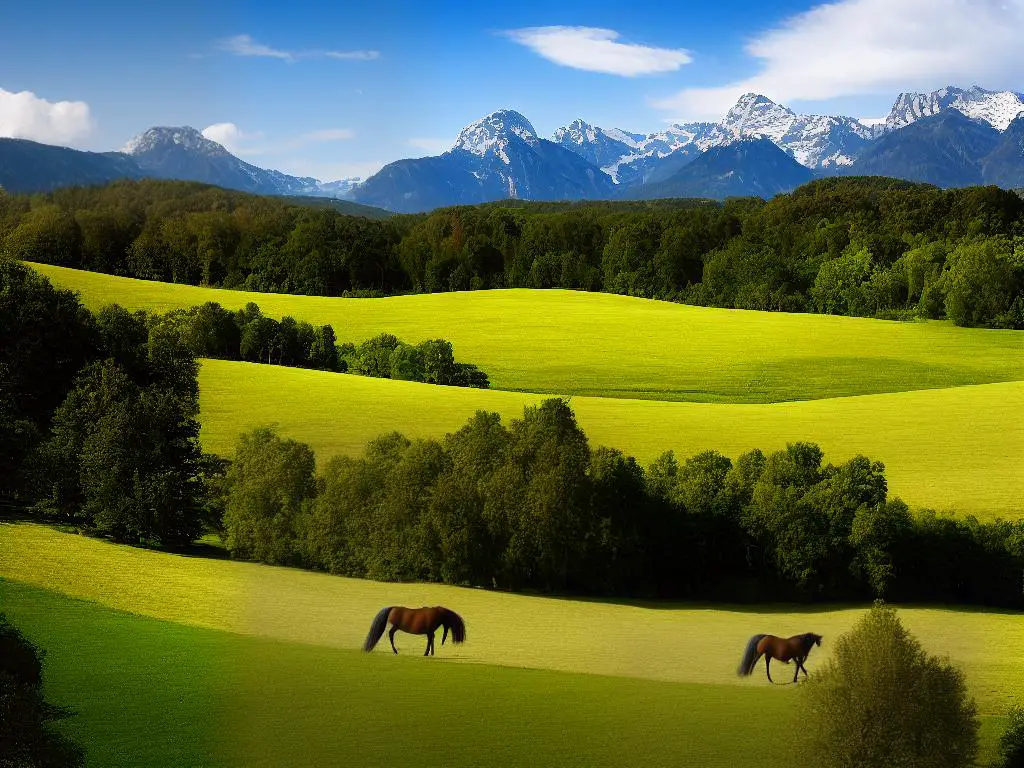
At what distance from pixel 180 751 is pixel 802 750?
34.1ft

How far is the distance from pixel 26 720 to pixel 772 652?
1667cm

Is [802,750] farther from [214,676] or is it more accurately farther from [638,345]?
[638,345]

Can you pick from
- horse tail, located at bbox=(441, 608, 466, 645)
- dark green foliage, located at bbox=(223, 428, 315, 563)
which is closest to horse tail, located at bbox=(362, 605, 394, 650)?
horse tail, located at bbox=(441, 608, 466, 645)

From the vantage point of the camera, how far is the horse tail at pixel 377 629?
22.4m

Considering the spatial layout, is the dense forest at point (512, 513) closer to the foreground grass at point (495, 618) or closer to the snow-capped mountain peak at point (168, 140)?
the foreground grass at point (495, 618)

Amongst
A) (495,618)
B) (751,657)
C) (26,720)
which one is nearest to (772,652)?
(751,657)

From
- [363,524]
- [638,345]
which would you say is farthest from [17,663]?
[638,345]

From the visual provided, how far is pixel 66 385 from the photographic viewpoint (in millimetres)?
40156

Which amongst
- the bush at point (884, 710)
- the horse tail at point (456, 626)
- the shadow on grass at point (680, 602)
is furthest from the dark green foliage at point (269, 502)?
the bush at point (884, 710)

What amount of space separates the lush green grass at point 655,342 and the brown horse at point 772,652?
35995 millimetres

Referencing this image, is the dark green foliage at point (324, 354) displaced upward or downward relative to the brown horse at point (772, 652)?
upward

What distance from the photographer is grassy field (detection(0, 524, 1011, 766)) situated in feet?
56.5

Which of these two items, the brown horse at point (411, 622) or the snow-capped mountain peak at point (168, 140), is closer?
the brown horse at point (411, 622)

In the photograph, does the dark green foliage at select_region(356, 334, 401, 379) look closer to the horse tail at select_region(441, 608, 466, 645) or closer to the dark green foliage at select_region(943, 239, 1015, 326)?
the horse tail at select_region(441, 608, 466, 645)
